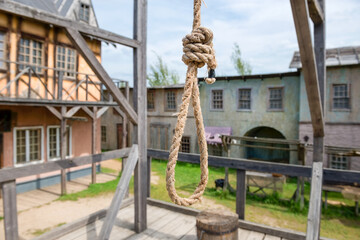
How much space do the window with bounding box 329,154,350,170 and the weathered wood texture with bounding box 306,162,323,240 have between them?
10.8 m

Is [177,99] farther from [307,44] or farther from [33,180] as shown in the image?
[307,44]

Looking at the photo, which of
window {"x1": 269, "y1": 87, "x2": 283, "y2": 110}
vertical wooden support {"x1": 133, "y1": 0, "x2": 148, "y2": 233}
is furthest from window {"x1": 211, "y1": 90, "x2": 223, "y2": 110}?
vertical wooden support {"x1": 133, "y1": 0, "x2": 148, "y2": 233}

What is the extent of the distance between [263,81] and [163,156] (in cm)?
1126

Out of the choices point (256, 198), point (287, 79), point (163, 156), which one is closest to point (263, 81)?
point (287, 79)

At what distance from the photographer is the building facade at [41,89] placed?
873 cm

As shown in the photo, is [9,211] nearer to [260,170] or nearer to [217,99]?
[260,170]

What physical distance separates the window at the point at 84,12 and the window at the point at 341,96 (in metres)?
13.0

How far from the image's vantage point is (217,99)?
16.2 meters

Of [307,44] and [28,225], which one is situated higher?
[307,44]

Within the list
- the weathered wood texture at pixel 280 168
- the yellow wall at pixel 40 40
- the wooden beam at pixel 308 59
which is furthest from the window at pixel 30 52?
the wooden beam at pixel 308 59

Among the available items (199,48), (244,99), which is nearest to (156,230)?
(199,48)

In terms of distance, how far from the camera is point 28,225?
7000 millimetres

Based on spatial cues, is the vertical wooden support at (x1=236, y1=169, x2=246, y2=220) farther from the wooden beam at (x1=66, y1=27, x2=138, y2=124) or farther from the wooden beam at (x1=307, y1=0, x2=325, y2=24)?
the wooden beam at (x1=307, y1=0, x2=325, y2=24)

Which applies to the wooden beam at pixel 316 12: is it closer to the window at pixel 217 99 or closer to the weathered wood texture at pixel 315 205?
the weathered wood texture at pixel 315 205
